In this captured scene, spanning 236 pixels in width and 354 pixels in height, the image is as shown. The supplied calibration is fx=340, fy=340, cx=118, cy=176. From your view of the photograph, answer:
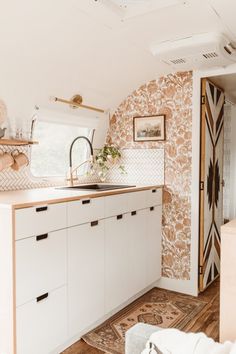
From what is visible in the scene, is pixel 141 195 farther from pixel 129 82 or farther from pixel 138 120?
pixel 129 82

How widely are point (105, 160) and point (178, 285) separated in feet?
5.04

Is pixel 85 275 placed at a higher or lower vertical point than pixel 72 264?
lower

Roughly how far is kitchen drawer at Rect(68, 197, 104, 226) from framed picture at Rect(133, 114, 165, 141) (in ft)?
3.95

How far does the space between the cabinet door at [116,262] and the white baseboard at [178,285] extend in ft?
2.21

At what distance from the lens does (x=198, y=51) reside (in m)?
2.72

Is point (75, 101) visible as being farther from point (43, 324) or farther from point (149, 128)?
point (43, 324)

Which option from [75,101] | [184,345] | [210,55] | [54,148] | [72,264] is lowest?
[72,264]

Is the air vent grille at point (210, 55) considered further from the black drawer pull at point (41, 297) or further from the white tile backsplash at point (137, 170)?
the black drawer pull at point (41, 297)

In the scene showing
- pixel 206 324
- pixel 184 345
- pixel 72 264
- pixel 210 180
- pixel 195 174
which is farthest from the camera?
pixel 210 180

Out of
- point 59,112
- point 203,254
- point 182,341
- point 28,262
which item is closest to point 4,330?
point 28,262

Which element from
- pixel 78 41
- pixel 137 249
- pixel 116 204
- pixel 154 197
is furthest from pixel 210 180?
pixel 78 41

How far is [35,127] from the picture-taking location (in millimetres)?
3023

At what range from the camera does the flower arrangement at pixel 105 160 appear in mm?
3746

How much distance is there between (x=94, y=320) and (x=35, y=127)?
1.69 meters
